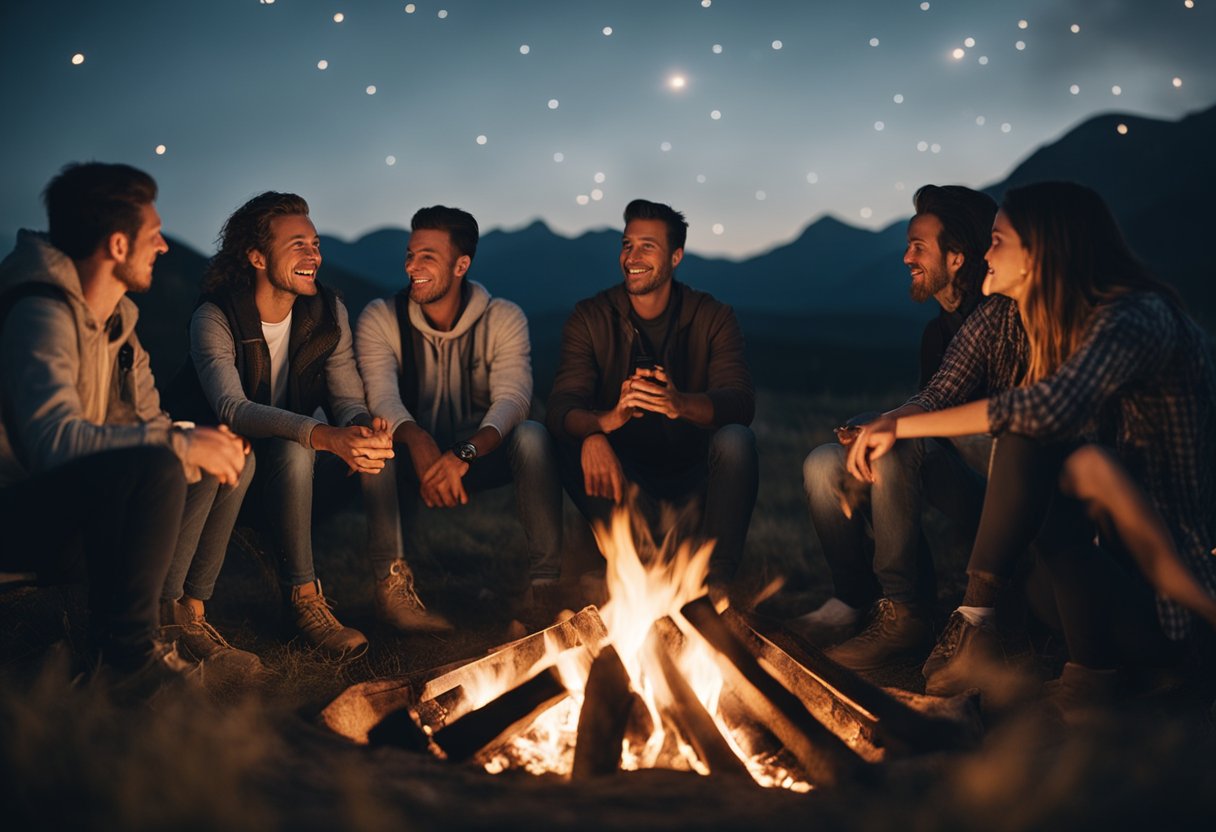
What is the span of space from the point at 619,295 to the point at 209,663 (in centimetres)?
229

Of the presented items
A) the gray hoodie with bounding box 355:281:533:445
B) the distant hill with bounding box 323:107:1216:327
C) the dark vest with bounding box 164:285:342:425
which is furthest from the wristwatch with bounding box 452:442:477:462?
the distant hill with bounding box 323:107:1216:327

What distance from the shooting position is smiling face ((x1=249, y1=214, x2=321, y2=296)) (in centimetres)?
370

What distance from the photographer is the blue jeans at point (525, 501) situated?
148 inches

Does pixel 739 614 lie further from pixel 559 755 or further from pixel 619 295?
pixel 619 295

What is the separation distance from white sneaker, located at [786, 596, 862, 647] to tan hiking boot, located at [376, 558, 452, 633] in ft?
4.94

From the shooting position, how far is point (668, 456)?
4094 mm

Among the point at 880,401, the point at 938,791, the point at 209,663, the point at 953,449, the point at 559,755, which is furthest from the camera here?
the point at 880,401

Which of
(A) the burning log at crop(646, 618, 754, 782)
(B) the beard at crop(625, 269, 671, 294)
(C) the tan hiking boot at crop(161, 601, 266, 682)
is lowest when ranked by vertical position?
(C) the tan hiking boot at crop(161, 601, 266, 682)

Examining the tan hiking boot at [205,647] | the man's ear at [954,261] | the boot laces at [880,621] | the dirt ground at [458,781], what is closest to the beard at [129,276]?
the dirt ground at [458,781]

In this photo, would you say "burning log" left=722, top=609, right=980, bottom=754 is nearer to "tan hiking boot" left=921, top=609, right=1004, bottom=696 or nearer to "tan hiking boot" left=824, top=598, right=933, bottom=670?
"tan hiking boot" left=921, top=609, right=1004, bottom=696

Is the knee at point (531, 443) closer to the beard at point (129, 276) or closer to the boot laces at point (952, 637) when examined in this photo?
the beard at point (129, 276)

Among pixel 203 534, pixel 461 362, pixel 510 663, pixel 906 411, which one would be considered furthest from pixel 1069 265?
pixel 203 534

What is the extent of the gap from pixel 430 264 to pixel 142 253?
149 centimetres

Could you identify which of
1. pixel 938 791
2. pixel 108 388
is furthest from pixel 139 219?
pixel 938 791
